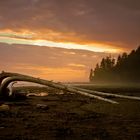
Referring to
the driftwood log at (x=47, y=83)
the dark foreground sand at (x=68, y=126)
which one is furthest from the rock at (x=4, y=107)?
the driftwood log at (x=47, y=83)

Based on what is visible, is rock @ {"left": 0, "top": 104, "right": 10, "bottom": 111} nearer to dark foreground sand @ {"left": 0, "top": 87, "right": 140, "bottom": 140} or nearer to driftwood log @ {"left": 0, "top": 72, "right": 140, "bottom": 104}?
dark foreground sand @ {"left": 0, "top": 87, "right": 140, "bottom": 140}

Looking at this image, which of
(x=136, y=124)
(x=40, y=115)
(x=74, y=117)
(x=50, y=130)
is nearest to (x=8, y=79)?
(x=40, y=115)

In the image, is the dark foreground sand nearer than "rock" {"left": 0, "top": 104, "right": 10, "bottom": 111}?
Yes

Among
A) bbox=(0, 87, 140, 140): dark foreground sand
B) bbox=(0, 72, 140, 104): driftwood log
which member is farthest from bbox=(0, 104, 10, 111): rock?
bbox=(0, 72, 140, 104): driftwood log

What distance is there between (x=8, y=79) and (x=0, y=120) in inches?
97.7

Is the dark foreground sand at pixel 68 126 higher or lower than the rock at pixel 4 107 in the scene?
lower

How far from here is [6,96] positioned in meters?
19.2

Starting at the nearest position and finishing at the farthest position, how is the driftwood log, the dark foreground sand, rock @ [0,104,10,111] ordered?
the dark foreground sand
the driftwood log
rock @ [0,104,10,111]

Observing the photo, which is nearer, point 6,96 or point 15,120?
point 15,120

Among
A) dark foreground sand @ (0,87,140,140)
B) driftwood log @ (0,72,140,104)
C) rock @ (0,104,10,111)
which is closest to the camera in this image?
dark foreground sand @ (0,87,140,140)

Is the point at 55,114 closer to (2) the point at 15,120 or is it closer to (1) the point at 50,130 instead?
(2) the point at 15,120

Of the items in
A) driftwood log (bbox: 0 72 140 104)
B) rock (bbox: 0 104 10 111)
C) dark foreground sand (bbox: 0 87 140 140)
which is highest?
driftwood log (bbox: 0 72 140 104)

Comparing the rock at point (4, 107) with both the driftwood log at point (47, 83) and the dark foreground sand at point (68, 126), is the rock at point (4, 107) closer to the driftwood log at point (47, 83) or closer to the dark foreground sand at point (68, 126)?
the dark foreground sand at point (68, 126)

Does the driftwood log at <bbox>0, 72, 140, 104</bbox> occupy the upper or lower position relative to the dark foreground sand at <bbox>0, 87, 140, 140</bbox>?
upper
